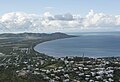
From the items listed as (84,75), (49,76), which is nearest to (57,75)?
(49,76)

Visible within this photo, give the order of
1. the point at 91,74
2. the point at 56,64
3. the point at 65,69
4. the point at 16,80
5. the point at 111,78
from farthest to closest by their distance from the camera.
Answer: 1. the point at 56,64
2. the point at 65,69
3. the point at 91,74
4. the point at 111,78
5. the point at 16,80

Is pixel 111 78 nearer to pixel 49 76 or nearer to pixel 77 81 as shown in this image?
pixel 77 81

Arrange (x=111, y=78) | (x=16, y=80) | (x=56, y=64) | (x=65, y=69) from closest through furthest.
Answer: (x=16, y=80) → (x=111, y=78) → (x=65, y=69) → (x=56, y=64)

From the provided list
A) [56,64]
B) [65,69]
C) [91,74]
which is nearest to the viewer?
[91,74]

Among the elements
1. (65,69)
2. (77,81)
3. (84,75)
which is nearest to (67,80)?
(77,81)

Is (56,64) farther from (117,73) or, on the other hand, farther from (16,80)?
(16,80)

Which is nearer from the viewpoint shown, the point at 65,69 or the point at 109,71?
the point at 109,71

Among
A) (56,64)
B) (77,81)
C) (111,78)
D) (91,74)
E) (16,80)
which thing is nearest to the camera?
(16,80)

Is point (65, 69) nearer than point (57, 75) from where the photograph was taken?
No

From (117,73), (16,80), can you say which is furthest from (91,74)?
(16,80)
